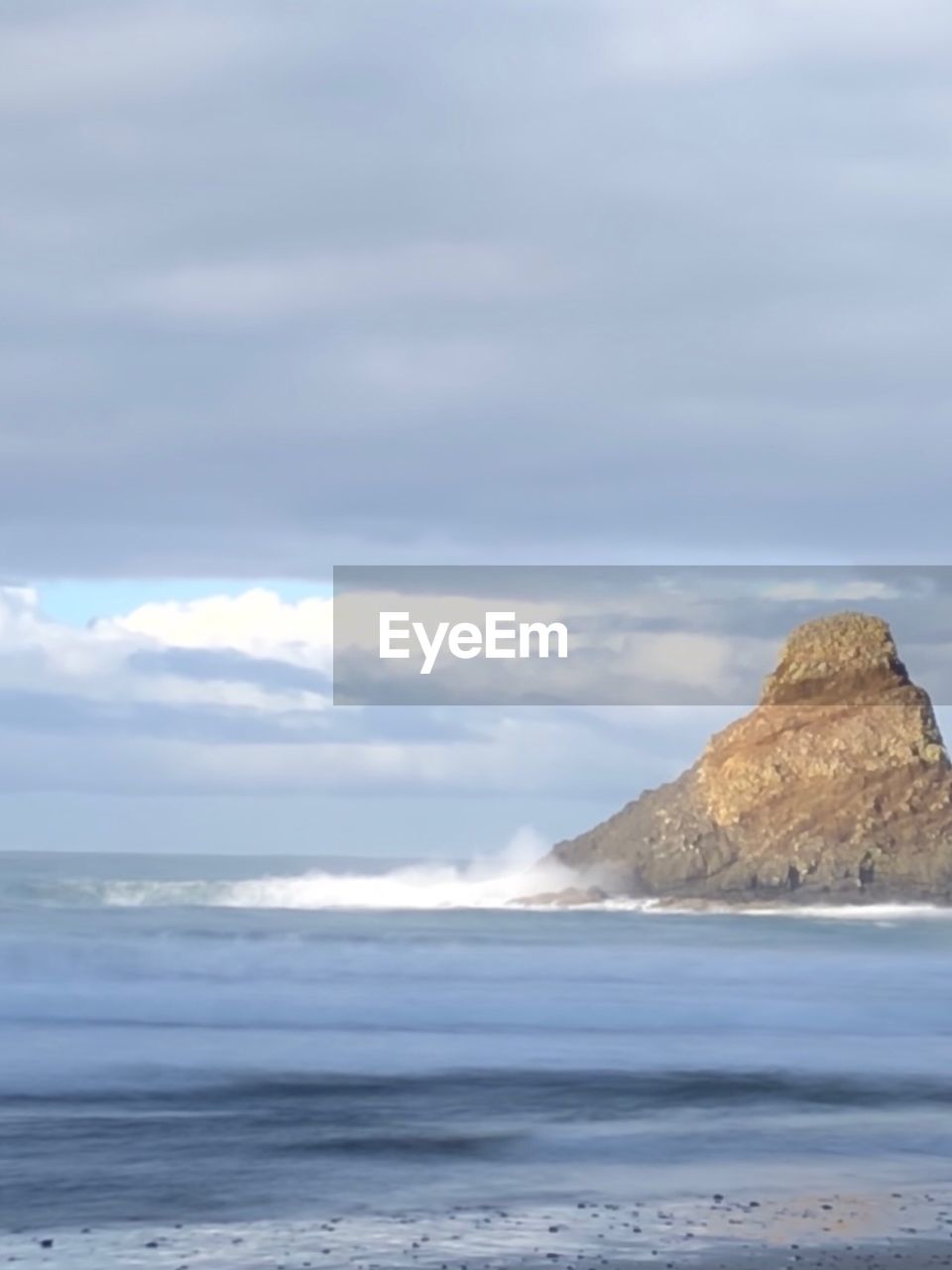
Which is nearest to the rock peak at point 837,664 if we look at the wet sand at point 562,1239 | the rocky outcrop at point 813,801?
Result: the rocky outcrop at point 813,801

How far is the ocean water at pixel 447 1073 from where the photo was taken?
88.0ft

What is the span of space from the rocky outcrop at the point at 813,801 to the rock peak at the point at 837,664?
0.26 feet

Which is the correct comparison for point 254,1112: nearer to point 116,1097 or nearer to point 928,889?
point 116,1097

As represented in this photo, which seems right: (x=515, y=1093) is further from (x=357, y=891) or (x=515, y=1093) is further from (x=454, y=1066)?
(x=357, y=891)

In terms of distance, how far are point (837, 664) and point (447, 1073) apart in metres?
77.8

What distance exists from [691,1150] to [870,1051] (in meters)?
19.1

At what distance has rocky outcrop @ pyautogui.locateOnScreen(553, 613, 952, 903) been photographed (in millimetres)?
112562

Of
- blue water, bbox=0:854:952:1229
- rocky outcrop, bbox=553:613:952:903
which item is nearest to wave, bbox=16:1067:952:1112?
blue water, bbox=0:854:952:1229

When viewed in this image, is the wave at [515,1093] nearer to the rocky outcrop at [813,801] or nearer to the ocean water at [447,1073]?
the ocean water at [447,1073]

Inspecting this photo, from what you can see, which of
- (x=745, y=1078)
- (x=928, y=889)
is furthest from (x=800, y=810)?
(x=745, y=1078)

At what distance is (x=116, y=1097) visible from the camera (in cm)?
3750

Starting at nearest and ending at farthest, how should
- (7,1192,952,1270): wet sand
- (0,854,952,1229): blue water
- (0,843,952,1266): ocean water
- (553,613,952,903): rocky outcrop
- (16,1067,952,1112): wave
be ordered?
1. (7,1192,952,1270): wet sand
2. (0,843,952,1266): ocean water
3. (0,854,952,1229): blue water
4. (16,1067,952,1112): wave
5. (553,613,952,903): rocky outcrop

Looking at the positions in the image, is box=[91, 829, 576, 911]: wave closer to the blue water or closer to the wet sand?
the blue water

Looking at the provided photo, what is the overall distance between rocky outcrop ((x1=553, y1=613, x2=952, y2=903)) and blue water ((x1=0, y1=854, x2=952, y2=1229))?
Result: 12250mm
